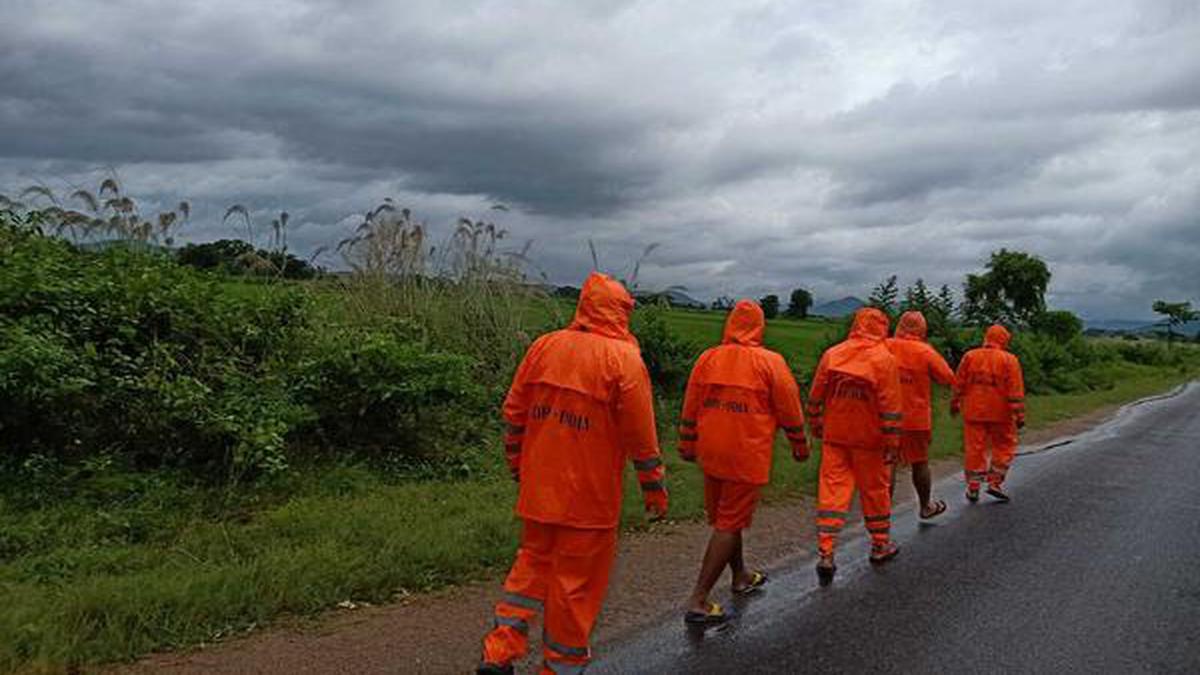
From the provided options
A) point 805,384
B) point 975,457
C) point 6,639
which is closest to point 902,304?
point 805,384

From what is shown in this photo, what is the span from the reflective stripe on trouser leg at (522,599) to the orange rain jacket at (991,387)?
271 inches

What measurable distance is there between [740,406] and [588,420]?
173 cm

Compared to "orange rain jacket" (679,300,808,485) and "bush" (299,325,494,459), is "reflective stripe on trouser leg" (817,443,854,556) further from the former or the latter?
"bush" (299,325,494,459)

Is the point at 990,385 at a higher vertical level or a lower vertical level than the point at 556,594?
higher

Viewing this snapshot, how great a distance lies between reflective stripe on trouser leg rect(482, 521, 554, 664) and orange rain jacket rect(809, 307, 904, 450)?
3333mm

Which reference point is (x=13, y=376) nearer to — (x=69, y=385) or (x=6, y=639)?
(x=69, y=385)

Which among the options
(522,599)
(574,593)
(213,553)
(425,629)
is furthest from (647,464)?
(213,553)

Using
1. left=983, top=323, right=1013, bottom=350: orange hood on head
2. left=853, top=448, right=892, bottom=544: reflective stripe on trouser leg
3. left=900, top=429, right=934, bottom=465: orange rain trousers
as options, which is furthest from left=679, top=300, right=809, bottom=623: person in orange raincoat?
left=983, top=323, right=1013, bottom=350: orange hood on head

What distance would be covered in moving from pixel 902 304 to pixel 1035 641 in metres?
19.6

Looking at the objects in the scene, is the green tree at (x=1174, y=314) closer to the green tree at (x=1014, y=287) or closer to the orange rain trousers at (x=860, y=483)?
the green tree at (x=1014, y=287)

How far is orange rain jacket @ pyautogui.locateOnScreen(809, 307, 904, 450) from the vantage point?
22.5 ft

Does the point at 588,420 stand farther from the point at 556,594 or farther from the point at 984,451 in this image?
the point at 984,451

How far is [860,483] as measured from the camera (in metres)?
7.17

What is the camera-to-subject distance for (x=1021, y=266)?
137ft
